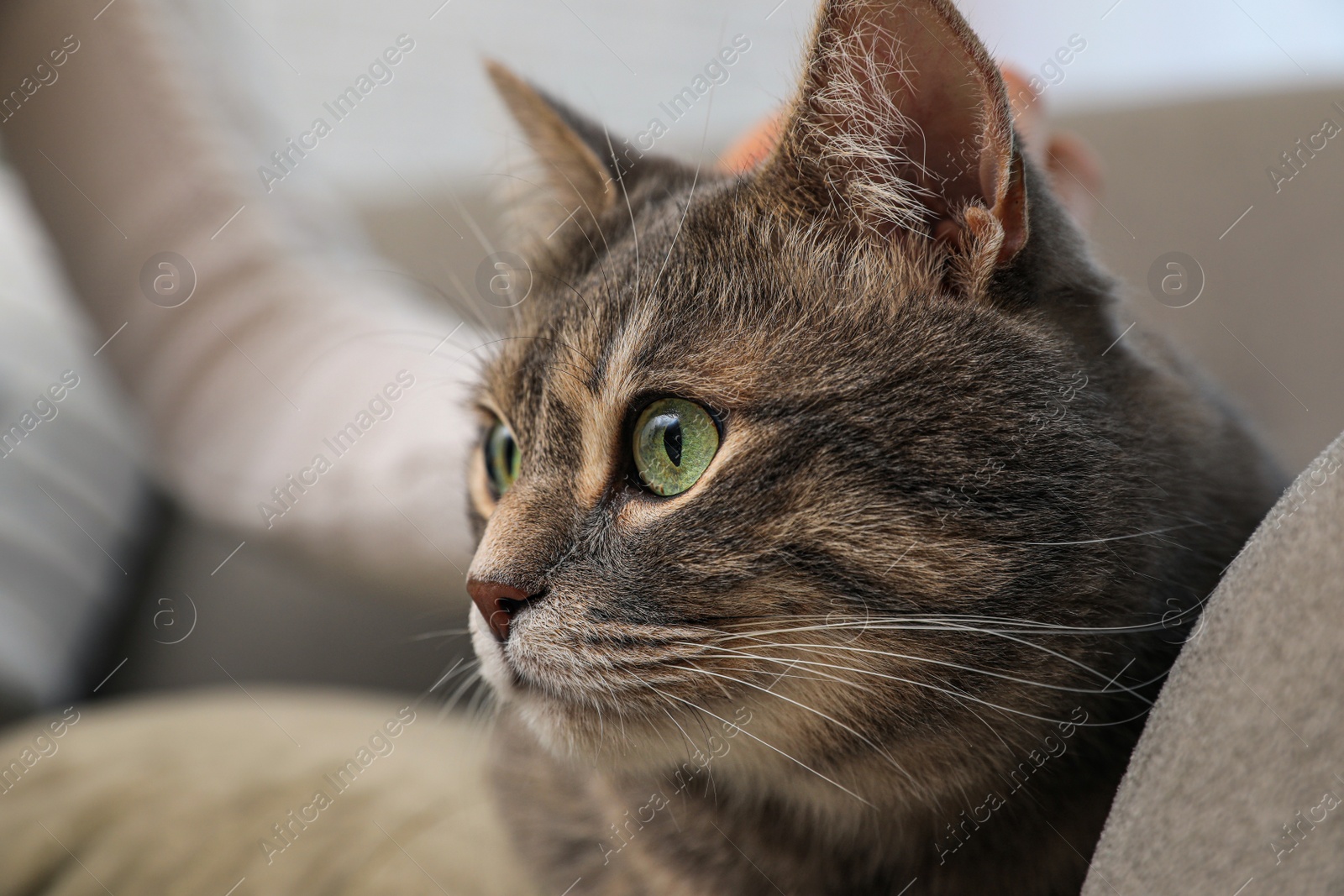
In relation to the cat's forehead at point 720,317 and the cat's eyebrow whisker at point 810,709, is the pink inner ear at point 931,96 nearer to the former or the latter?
the cat's forehead at point 720,317

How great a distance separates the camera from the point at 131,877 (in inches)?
42.1

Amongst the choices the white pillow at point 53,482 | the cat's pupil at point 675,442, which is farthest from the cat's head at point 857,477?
the white pillow at point 53,482

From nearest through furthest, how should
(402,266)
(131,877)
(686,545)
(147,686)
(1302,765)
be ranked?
(1302,765) < (686,545) < (131,877) < (147,686) < (402,266)

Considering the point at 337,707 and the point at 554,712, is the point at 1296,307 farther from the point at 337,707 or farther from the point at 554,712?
the point at 337,707

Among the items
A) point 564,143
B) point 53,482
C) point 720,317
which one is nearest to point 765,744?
point 720,317

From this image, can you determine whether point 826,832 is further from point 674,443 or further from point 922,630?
point 674,443

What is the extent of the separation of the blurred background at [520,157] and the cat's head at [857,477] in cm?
13

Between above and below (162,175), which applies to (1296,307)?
below

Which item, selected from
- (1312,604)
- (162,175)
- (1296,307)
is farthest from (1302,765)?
(162,175)

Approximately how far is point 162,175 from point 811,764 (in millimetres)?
1713

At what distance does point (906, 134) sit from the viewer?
2.32ft

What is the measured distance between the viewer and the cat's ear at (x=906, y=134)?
635 millimetres

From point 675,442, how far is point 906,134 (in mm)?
287

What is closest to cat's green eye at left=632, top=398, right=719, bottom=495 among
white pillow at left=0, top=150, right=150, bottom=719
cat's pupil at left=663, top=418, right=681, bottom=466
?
cat's pupil at left=663, top=418, right=681, bottom=466
